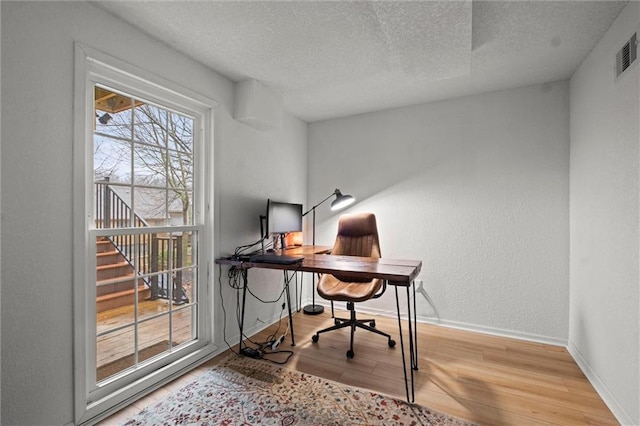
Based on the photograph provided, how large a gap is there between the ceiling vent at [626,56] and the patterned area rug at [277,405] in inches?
87.4

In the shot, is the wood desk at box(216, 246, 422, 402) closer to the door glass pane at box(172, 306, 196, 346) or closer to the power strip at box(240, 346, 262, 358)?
the power strip at box(240, 346, 262, 358)

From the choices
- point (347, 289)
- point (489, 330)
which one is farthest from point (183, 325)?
point (489, 330)

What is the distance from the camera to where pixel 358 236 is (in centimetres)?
304

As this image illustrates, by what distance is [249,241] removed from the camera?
293 centimetres

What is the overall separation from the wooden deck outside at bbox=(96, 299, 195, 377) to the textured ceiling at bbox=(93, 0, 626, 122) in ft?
6.12

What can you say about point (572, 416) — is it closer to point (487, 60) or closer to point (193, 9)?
point (487, 60)

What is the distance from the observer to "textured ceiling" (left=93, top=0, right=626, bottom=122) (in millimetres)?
1712

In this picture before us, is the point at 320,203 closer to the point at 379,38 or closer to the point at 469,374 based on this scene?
the point at 379,38

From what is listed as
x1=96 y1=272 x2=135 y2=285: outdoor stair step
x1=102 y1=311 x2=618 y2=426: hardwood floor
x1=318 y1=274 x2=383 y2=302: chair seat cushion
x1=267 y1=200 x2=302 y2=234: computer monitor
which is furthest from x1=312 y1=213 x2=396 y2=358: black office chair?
x1=96 y1=272 x2=135 y2=285: outdoor stair step

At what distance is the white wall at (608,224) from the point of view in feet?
5.37

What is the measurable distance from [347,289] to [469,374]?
1.10m

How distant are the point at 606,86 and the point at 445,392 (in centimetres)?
228

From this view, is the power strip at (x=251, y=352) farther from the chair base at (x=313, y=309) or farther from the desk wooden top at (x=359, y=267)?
the chair base at (x=313, y=309)

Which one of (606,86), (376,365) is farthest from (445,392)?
(606,86)
